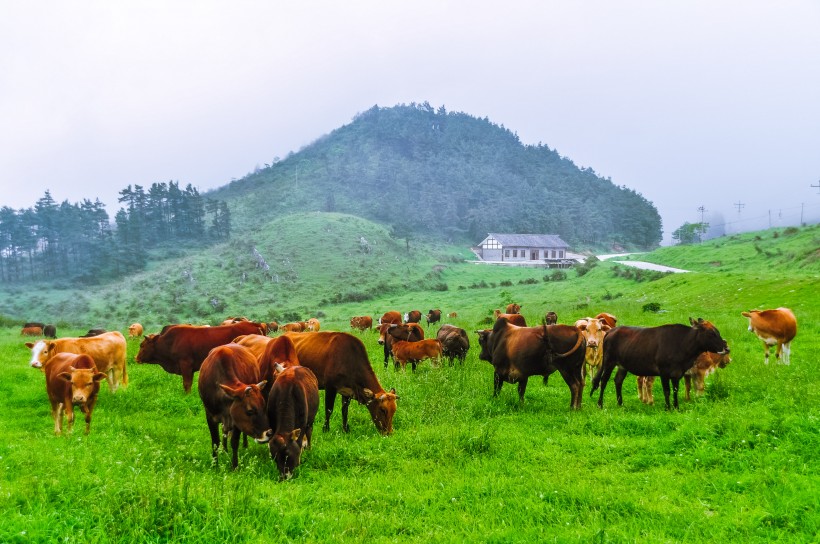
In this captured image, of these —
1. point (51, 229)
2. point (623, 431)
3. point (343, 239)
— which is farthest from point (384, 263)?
point (623, 431)

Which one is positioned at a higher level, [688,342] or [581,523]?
[688,342]

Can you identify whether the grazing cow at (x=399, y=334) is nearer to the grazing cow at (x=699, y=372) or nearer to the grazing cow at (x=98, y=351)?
the grazing cow at (x=98, y=351)

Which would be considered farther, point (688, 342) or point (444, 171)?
point (444, 171)

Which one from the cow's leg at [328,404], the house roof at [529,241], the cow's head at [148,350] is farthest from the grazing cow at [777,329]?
the house roof at [529,241]

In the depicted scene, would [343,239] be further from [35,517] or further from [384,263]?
[35,517]

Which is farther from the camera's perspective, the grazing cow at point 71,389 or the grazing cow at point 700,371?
the grazing cow at point 700,371

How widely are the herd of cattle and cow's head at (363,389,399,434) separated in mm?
21

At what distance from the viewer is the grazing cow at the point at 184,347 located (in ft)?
45.0

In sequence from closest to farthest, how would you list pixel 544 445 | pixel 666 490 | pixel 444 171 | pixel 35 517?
pixel 35 517, pixel 666 490, pixel 544 445, pixel 444 171

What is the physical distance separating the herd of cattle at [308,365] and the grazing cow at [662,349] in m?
0.02

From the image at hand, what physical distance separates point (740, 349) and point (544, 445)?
11316 millimetres

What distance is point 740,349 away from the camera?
16375 mm

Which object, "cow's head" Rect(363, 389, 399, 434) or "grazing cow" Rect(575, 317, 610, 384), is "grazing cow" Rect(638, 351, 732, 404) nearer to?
"grazing cow" Rect(575, 317, 610, 384)

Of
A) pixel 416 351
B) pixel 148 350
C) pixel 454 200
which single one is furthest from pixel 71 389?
pixel 454 200
